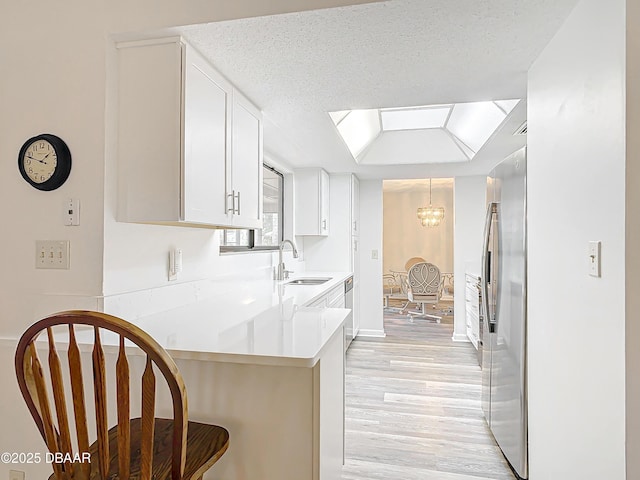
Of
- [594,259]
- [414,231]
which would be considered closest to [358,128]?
[594,259]

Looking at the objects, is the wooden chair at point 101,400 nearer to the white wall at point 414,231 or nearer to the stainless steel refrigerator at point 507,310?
the stainless steel refrigerator at point 507,310

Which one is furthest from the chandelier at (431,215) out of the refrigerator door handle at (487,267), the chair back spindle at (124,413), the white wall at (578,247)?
the chair back spindle at (124,413)

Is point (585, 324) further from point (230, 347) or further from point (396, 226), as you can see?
point (396, 226)

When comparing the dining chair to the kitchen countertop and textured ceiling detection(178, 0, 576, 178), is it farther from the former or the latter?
the kitchen countertop

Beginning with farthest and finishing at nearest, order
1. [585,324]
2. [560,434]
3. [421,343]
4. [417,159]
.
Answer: [421,343] < [417,159] < [560,434] < [585,324]

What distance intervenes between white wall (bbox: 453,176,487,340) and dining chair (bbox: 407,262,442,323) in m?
1.34

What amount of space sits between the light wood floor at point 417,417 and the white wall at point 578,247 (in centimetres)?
49

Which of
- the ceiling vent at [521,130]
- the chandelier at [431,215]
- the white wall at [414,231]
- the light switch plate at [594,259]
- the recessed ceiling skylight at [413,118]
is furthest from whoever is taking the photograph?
the white wall at [414,231]

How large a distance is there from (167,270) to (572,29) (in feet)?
6.53

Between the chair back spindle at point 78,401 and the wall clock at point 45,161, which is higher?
the wall clock at point 45,161

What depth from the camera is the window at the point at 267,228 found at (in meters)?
3.11

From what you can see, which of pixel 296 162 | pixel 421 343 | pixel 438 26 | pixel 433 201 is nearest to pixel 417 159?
pixel 296 162

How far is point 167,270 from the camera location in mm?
2037

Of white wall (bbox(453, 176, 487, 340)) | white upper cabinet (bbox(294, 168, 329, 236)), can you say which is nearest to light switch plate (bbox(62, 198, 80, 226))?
white upper cabinet (bbox(294, 168, 329, 236))
